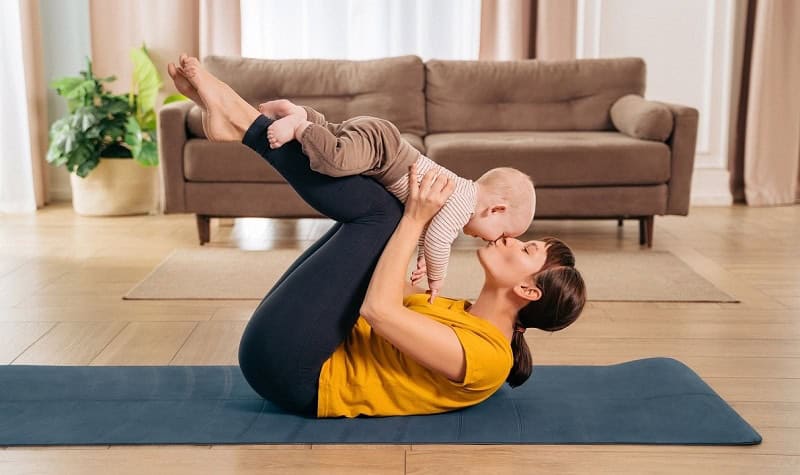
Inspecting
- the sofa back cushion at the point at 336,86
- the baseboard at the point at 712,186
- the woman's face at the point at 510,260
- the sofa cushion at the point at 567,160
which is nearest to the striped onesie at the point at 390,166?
the woman's face at the point at 510,260

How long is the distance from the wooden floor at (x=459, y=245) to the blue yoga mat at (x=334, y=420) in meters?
0.04

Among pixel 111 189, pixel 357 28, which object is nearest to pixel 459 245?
pixel 357 28

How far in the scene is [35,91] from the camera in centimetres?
536

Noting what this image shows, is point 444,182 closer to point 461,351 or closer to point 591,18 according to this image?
point 461,351

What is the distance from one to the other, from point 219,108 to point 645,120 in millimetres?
2829

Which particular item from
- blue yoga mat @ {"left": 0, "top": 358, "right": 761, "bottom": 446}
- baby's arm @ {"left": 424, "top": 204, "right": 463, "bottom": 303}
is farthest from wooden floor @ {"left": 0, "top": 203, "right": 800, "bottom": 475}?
baby's arm @ {"left": 424, "top": 204, "right": 463, "bottom": 303}

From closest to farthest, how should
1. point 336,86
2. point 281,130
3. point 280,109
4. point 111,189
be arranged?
point 281,130, point 280,109, point 336,86, point 111,189

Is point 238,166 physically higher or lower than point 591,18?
lower

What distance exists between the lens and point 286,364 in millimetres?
2045

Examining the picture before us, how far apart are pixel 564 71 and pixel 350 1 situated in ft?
4.46

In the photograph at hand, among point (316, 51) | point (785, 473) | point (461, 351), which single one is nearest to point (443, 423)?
point (461, 351)

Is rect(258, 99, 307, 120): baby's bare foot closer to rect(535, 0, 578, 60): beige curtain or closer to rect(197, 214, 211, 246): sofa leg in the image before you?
rect(197, 214, 211, 246): sofa leg

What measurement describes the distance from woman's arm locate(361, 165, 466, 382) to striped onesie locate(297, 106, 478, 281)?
0.03 metres

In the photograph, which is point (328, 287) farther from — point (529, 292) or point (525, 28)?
point (525, 28)
